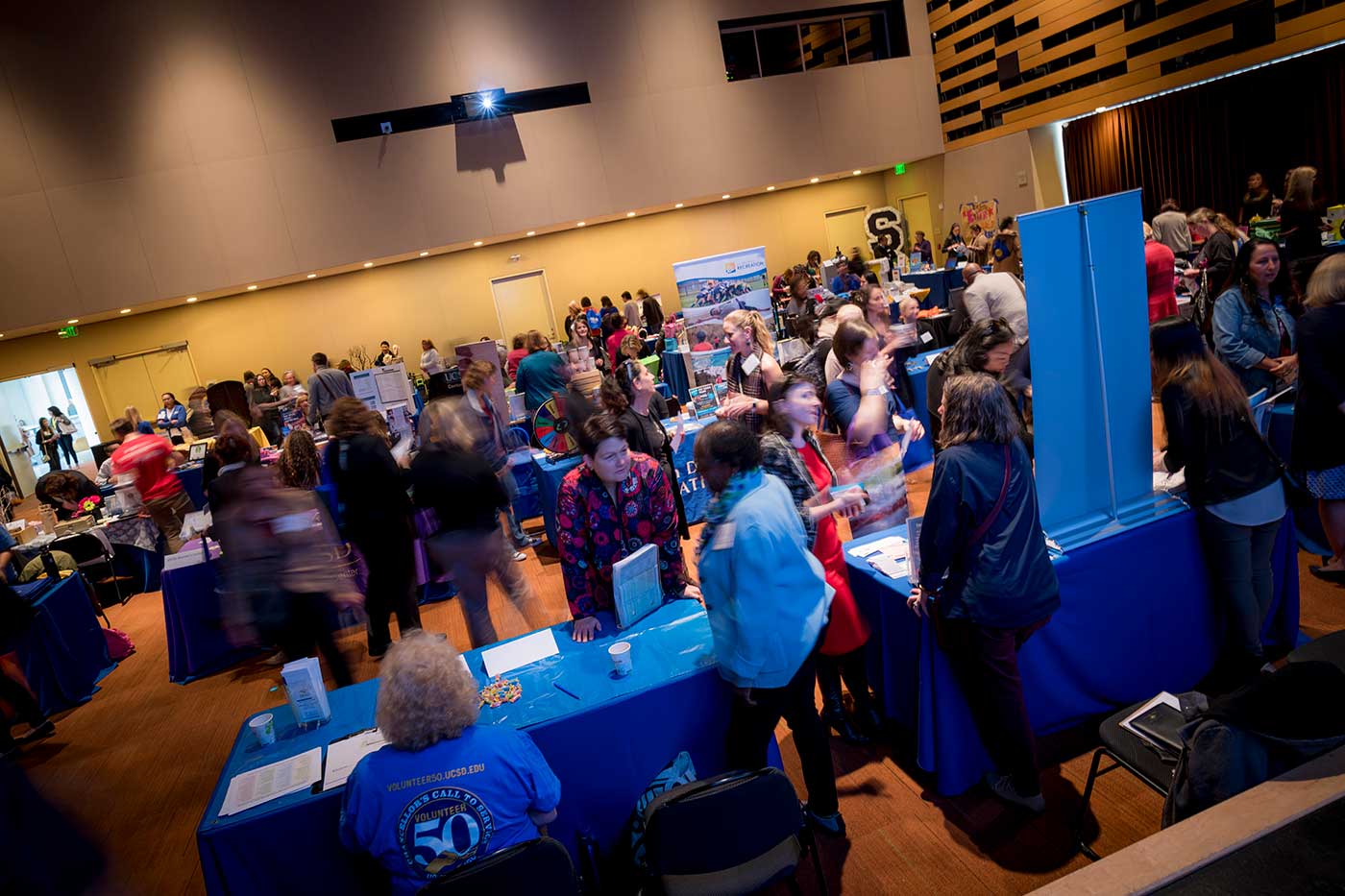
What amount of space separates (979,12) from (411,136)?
10.2 meters

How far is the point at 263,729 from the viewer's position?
8.34 feet

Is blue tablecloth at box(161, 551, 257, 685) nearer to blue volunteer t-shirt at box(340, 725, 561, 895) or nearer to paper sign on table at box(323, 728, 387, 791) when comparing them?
paper sign on table at box(323, 728, 387, 791)

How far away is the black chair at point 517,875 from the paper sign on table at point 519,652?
1028mm

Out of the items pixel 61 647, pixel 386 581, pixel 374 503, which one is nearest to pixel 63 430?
pixel 61 647

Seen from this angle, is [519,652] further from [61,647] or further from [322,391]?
[322,391]

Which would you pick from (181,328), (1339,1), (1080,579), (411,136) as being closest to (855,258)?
(1339,1)

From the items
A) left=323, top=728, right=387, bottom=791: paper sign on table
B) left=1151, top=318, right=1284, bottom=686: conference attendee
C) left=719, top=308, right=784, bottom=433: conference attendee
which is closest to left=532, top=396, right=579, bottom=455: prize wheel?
left=719, top=308, right=784, bottom=433: conference attendee

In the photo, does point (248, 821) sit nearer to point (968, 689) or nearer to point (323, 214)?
point (968, 689)

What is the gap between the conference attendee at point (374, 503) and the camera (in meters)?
4.20

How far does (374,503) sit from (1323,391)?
4.33 meters

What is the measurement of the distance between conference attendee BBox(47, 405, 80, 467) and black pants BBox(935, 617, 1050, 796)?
16.7 meters

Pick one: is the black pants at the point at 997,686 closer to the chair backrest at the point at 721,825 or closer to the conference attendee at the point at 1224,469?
the chair backrest at the point at 721,825

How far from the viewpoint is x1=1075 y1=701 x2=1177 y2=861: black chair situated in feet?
6.73

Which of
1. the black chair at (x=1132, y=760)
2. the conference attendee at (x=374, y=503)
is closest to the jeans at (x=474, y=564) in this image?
the conference attendee at (x=374, y=503)
